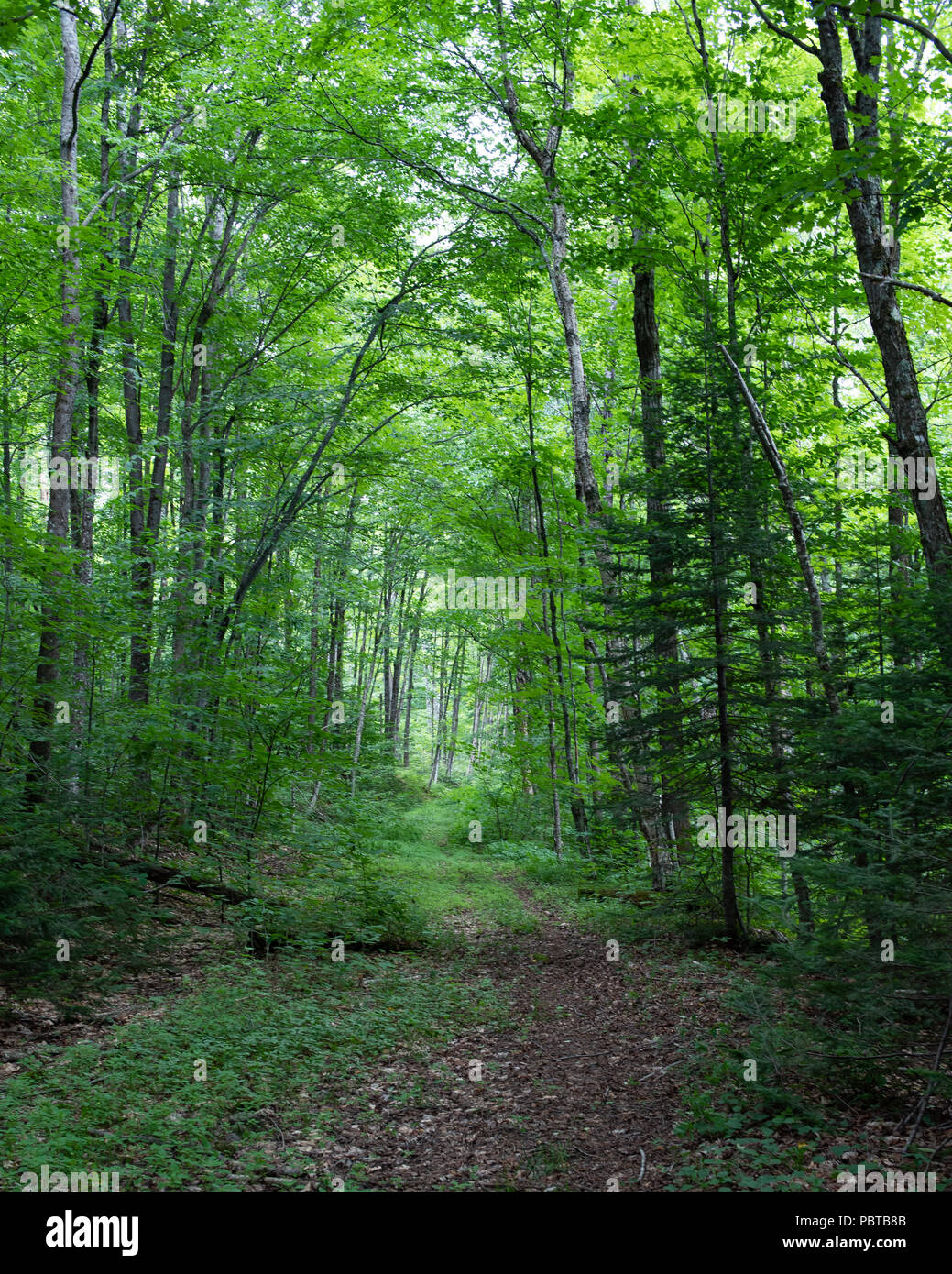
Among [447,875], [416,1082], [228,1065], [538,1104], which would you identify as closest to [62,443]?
[228,1065]

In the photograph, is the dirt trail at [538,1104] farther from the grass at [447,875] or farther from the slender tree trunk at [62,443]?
the slender tree trunk at [62,443]

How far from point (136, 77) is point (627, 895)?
1534 centimetres

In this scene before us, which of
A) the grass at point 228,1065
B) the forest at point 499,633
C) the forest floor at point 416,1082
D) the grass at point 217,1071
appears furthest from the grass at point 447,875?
the grass at point 217,1071

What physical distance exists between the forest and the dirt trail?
4 centimetres

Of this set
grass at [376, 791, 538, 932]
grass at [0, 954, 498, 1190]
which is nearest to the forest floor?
grass at [0, 954, 498, 1190]

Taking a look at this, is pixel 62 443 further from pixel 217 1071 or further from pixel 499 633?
pixel 499 633

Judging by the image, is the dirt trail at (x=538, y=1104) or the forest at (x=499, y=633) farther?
the forest at (x=499, y=633)

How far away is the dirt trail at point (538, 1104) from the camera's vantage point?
172 inches

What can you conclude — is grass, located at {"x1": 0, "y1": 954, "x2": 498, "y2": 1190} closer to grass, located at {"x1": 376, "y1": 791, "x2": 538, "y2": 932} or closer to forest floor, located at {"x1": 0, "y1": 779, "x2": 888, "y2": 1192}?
forest floor, located at {"x1": 0, "y1": 779, "x2": 888, "y2": 1192}

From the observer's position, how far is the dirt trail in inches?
172

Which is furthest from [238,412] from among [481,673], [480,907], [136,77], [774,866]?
[481,673]

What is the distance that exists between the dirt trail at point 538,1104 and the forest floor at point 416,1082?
19mm

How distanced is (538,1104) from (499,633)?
13.6 m

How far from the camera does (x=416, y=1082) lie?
227 inches
